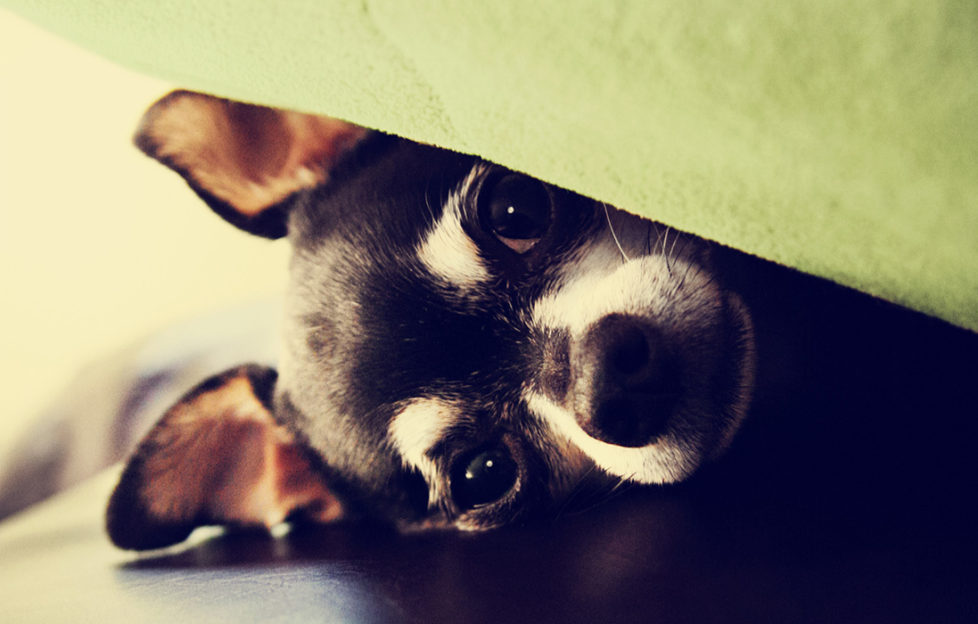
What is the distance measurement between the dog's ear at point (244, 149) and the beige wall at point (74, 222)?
0.49 meters

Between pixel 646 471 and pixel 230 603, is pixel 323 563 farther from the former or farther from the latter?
pixel 646 471

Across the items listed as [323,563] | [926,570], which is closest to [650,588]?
[926,570]

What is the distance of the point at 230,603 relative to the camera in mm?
842

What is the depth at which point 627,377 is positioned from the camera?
3.20 ft

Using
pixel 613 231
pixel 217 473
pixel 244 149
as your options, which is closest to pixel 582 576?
pixel 613 231

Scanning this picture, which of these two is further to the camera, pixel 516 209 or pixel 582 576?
pixel 516 209

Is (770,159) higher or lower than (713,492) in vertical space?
higher

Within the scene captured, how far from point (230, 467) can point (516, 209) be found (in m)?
0.87

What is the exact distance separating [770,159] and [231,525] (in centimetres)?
125

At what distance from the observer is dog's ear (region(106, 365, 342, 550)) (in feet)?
4.13

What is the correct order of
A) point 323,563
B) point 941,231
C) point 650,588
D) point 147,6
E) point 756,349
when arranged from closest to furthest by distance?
point 941,231 < point 650,588 < point 147,6 < point 323,563 < point 756,349

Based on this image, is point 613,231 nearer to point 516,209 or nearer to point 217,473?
point 516,209

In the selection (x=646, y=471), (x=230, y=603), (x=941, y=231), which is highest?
(x=941, y=231)

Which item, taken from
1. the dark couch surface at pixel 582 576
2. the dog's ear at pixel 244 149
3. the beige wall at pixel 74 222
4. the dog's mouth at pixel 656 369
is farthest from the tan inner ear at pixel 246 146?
the dark couch surface at pixel 582 576
